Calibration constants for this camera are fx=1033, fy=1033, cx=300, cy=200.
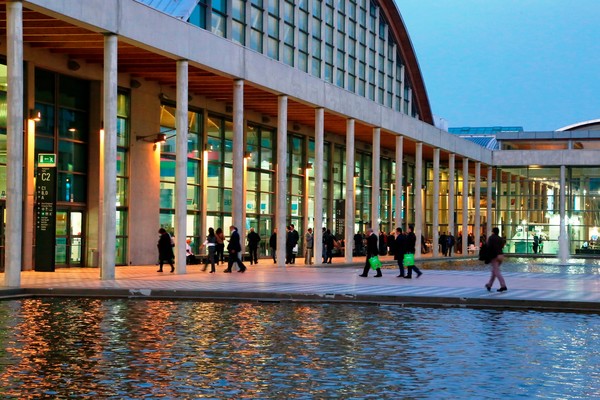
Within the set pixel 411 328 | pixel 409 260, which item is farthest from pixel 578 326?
pixel 409 260

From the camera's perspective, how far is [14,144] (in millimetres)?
25391

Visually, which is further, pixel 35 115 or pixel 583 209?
pixel 583 209

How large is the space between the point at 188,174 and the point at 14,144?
20.4 meters

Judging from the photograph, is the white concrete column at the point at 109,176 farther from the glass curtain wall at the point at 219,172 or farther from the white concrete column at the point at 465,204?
the white concrete column at the point at 465,204

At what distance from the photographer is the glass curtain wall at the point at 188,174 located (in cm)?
4353

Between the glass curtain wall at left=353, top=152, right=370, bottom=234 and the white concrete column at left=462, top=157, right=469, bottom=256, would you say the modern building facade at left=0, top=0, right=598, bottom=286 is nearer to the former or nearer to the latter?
the glass curtain wall at left=353, top=152, right=370, bottom=234

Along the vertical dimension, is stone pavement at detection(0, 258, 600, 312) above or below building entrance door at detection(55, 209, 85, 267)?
below

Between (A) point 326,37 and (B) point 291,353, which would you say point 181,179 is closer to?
(B) point 291,353

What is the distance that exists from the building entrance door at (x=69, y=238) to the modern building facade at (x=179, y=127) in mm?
51

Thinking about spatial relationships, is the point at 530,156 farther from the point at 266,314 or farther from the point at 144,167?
the point at 266,314

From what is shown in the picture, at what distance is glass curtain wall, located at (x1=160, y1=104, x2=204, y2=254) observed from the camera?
4353 centimetres

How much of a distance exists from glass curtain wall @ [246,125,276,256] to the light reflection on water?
103 feet

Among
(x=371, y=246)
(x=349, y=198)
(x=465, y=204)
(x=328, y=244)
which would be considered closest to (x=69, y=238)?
(x=371, y=246)

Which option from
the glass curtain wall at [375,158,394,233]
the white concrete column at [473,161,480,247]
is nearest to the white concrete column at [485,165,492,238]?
the white concrete column at [473,161,480,247]
